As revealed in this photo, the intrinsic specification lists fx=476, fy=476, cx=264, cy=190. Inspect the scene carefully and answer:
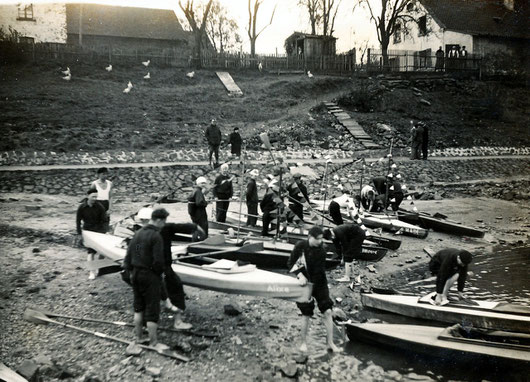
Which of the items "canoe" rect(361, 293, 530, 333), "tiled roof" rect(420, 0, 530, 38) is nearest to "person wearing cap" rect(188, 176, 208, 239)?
"canoe" rect(361, 293, 530, 333)

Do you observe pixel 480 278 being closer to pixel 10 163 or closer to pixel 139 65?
pixel 10 163

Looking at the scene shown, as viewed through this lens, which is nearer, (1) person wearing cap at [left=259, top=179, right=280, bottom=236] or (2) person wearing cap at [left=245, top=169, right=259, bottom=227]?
(1) person wearing cap at [left=259, top=179, right=280, bottom=236]

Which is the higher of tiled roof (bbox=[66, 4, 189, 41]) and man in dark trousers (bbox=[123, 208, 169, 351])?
tiled roof (bbox=[66, 4, 189, 41])

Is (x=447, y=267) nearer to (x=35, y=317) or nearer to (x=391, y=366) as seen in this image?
(x=391, y=366)

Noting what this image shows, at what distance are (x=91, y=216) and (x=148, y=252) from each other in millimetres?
3589

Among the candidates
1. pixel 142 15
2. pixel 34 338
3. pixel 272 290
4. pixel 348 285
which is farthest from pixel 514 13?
pixel 34 338

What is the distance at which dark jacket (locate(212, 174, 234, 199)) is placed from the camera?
1170 centimetres

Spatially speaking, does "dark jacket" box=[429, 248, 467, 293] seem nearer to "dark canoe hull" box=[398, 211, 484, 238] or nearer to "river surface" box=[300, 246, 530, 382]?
"river surface" box=[300, 246, 530, 382]

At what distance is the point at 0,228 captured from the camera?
1170cm

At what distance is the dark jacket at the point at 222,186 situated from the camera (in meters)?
11.7

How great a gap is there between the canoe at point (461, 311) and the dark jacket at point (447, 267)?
0.33 meters

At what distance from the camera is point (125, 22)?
139ft

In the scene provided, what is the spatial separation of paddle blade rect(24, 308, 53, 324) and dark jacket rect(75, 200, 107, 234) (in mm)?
2086

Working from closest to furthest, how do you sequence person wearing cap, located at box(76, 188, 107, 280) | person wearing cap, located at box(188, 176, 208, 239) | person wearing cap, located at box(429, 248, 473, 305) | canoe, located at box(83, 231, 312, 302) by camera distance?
canoe, located at box(83, 231, 312, 302), person wearing cap, located at box(429, 248, 473, 305), person wearing cap, located at box(76, 188, 107, 280), person wearing cap, located at box(188, 176, 208, 239)
